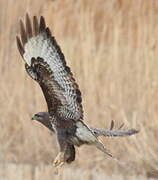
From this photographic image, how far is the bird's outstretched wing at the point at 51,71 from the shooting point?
14.2 feet

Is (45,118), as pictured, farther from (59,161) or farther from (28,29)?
(28,29)

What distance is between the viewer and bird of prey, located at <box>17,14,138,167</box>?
170 inches

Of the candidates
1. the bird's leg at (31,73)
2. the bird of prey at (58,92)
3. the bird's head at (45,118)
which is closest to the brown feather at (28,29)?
the bird of prey at (58,92)

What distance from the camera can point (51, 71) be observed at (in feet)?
14.4

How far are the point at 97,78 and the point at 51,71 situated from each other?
270 centimetres

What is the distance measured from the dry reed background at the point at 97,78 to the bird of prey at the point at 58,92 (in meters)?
2.07

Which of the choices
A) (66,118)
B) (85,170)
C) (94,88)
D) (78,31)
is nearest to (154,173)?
(85,170)

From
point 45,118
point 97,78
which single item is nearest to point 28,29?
point 45,118

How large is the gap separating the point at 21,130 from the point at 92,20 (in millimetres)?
1003

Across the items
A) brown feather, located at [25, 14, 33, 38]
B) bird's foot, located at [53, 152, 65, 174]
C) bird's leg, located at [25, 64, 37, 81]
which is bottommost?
bird's foot, located at [53, 152, 65, 174]

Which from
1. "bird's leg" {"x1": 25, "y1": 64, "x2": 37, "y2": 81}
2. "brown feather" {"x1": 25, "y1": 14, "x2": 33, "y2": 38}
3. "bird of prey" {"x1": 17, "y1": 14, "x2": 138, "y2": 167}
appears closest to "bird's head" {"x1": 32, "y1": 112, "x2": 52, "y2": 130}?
"bird of prey" {"x1": 17, "y1": 14, "x2": 138, "y2": 167}

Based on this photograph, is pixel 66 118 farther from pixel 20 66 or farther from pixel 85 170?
pixel 20 66

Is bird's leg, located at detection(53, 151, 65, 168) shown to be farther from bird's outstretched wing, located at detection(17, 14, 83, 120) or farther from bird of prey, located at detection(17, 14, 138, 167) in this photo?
bird's outstretched wing, located at detection(17, 14, 83, 120)

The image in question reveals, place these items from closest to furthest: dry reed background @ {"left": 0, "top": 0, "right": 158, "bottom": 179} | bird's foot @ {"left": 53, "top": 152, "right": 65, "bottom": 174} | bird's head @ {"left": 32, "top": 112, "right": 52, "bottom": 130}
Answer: bird's foot @ {"left": 53, "top": 152, "right": 65, "bottom": 174} → bird's head @ {"left": 32, "top": 112, "right": 52, "bottom": 130} → dry reed background @ {"left": 0, "top": 0, "right": 158, "bottom": 179}
